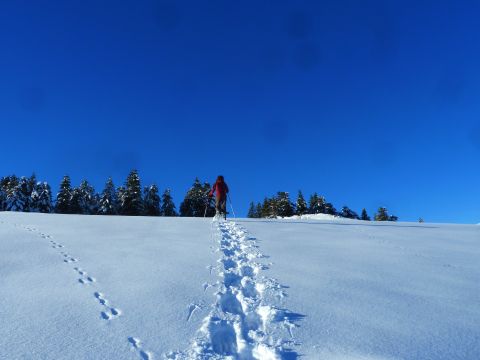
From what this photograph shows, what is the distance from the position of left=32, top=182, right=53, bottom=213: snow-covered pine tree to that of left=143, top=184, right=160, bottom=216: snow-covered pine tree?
47.9 feet

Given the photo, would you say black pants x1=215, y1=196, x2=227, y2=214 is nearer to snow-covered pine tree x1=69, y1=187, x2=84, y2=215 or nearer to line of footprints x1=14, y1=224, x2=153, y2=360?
line of footprints x1=14, y1=224, x2=153, y2=360

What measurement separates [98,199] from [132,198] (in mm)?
10781

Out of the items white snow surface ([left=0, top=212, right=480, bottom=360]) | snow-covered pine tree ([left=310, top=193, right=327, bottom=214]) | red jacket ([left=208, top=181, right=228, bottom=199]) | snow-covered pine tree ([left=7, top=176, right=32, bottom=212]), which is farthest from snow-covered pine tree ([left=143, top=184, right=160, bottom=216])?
white snow surface ([left=0, top=212, right=480, bottom=360])

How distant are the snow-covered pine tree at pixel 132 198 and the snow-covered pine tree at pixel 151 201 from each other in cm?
279

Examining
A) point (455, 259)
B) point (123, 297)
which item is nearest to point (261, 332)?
point (123, 297)

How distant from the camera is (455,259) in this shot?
34.3 feet

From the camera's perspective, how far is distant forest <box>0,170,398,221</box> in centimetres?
5478

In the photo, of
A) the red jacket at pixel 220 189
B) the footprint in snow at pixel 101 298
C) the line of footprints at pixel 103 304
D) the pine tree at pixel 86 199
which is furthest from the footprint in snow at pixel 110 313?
the pine tree at pixel 86 199

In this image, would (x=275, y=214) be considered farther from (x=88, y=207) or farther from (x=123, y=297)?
(x=123, y=297)

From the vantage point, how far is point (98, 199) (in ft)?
203

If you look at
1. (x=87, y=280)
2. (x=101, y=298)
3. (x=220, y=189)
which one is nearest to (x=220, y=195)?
(x=220, y=189)

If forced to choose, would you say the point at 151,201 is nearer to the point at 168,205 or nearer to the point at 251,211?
the point at 168,205

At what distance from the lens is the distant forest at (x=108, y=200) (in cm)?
5478

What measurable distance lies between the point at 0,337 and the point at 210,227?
1040 centimetres
